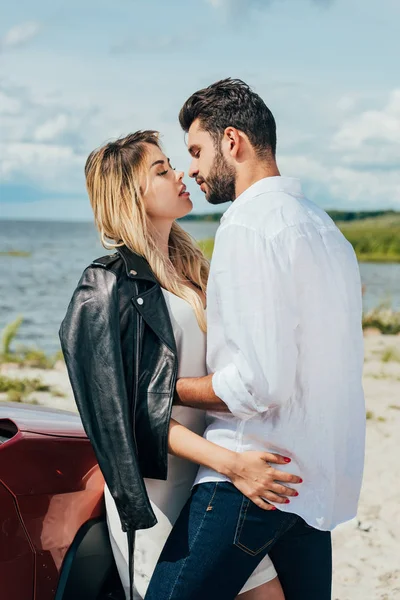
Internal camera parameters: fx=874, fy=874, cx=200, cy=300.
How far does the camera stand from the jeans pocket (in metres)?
2.32

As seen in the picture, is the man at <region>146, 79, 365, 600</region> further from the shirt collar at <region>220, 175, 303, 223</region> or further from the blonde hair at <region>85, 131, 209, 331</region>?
the blonde hair at <region>85, 131, 209, 331</region>

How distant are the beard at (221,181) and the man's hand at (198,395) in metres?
0.53

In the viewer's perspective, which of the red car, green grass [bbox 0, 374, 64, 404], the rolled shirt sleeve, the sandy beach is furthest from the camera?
green grass [bbox 0, 374, 64, 404]

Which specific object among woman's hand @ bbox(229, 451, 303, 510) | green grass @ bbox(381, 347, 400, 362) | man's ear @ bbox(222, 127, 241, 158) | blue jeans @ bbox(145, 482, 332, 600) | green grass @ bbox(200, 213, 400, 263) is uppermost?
man's ear @ bbox(222, 127, 241, 158)

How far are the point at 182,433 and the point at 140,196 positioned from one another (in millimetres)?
816

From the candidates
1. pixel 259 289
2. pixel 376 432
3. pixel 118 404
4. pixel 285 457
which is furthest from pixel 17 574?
pixel 376 432

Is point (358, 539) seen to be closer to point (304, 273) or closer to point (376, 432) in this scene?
point (376, 432)

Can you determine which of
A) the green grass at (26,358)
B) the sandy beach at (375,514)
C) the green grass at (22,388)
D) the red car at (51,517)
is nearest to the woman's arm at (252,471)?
the red car at (51,517)

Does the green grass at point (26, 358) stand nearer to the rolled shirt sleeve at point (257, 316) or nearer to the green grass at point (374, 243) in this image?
the rolled shirt sleeve at point (257, 316)

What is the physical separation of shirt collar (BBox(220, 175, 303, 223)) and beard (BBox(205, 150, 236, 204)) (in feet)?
0.25

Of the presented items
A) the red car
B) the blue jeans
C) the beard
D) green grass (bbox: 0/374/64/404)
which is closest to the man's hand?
the blue jeans

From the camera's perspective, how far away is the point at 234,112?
8.21ft

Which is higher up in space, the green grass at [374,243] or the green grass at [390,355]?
the green grass at [390,355]

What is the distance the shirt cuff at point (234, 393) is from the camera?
2209mm
